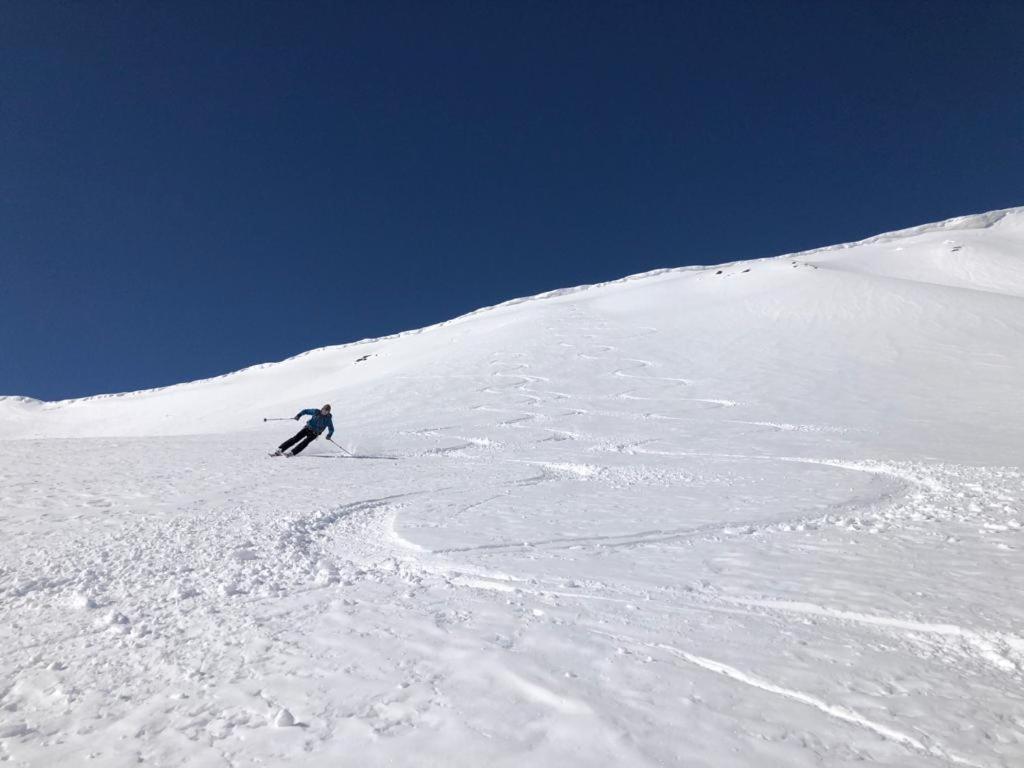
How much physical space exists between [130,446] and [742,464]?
1403 centimetres

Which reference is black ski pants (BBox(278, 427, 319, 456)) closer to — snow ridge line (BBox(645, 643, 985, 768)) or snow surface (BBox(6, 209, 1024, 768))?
snow surface (BBox(6, 209, 1024, 768))

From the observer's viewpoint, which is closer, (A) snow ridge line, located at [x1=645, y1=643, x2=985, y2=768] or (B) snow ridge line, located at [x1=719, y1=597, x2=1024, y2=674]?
(A) snow ridge line, located at [x1=645, y1=643, x2=985, y2=768]

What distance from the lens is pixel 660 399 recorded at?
1848 centimetres

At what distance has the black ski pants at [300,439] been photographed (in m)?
13.2

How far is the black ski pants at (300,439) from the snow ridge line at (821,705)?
11.0 meters

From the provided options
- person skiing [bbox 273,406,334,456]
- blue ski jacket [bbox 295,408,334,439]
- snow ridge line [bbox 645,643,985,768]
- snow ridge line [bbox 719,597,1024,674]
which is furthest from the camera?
blue ski jacket [bbox 295,408,334,439]

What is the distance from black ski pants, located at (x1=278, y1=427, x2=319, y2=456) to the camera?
43.5 feet

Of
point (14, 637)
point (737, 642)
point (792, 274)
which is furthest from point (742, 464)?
point (792, 274)

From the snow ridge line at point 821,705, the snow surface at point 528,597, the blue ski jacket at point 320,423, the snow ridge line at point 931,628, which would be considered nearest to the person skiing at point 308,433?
the blue ski jacket at point 320,423

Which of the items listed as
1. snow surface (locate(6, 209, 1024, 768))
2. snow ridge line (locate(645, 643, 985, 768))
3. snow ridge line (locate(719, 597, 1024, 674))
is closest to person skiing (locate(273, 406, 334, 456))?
snow surface (locate(6, 209, 1024, 768))

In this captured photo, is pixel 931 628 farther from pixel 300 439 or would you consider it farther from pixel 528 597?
pixel 300 439

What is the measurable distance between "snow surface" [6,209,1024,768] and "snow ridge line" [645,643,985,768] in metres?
0.02

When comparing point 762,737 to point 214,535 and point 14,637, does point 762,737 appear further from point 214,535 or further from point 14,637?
point 214,535

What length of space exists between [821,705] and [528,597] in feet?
7.69
